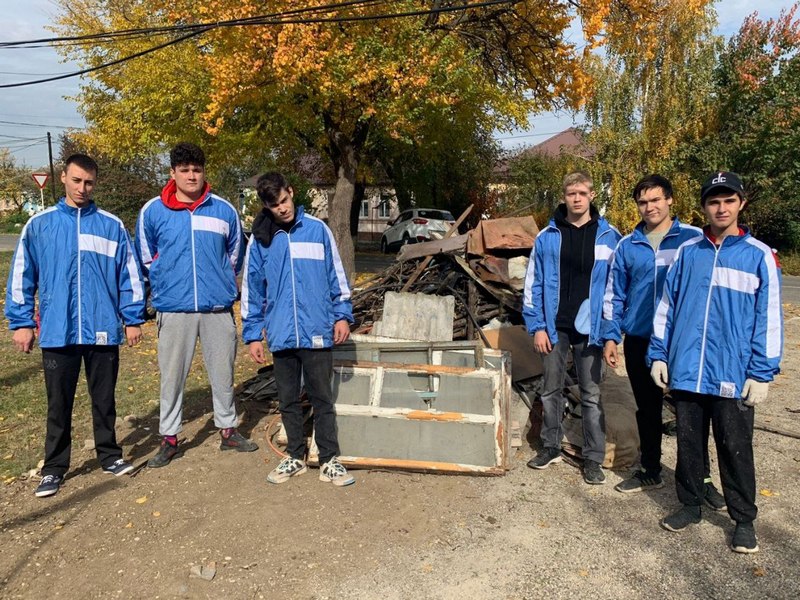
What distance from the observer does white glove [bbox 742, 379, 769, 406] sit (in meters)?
2.94

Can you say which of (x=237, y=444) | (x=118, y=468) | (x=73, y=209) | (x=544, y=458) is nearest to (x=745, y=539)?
(x=544, y=458)

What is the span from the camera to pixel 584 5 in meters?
10.6

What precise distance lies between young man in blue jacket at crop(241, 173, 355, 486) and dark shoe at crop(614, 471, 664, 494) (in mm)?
1796

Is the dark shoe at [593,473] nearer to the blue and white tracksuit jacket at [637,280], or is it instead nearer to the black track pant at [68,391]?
the blue and white tracksuit jacket at [637,280]

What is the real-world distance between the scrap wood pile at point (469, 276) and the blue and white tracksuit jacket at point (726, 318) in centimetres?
262

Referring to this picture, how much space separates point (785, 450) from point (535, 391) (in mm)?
1926

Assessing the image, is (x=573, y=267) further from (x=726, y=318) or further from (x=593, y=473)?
(x=593, y=473)

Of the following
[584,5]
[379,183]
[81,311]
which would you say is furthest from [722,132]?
[81,311]

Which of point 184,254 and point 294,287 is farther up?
point 184,254

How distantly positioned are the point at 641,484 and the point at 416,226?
64.1 feet

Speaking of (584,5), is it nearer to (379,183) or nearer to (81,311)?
(81,311)

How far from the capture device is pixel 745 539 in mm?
3119

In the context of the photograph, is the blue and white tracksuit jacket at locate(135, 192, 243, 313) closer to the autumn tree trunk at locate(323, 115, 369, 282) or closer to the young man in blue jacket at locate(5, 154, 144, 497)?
the young man in blue jacket at locate(5, 154, 144, 497)

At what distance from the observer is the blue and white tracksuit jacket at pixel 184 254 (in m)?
3.99
